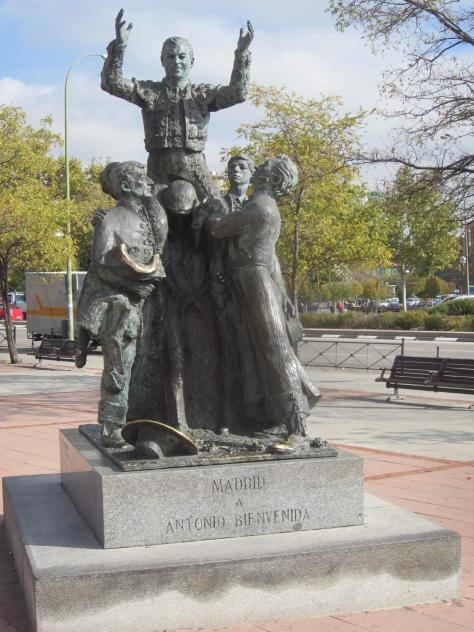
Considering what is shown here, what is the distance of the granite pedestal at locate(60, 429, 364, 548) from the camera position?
5.00m

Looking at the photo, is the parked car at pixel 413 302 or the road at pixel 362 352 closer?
the road at pixel 362 352

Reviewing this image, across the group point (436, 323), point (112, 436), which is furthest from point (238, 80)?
point (436, 323)

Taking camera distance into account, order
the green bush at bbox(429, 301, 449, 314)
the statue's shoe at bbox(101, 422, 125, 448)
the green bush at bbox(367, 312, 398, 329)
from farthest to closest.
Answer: the green bush at bbox(429, 301, 449, 314) → the green bush at bbox(367, 312, 398, 329) → the statue's shoe at bbox(101, 422, 125, 448)

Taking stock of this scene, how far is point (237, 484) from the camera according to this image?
5215 mm

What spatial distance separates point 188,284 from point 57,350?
18.5 metres

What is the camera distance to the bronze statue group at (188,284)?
5.88 m

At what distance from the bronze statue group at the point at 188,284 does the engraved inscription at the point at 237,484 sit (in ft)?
1.26

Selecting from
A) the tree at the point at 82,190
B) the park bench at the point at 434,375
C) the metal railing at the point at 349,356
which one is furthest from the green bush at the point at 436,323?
the park bench at the point at 434,375

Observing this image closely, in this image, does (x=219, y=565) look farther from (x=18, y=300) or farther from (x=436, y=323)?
(x=18, y=300)

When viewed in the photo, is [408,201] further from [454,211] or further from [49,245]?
[49,245]

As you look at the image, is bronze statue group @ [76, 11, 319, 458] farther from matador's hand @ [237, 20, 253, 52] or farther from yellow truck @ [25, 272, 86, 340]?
yellow truck @ [25, 272, 86, 340]

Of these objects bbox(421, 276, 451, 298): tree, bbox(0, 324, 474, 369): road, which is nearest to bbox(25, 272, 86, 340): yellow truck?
bbox(0, 324, 474, 369): road

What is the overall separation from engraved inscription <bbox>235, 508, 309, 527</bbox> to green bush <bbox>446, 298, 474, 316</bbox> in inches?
1394

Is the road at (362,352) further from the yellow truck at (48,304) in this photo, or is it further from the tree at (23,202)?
the tree at (23,202)
